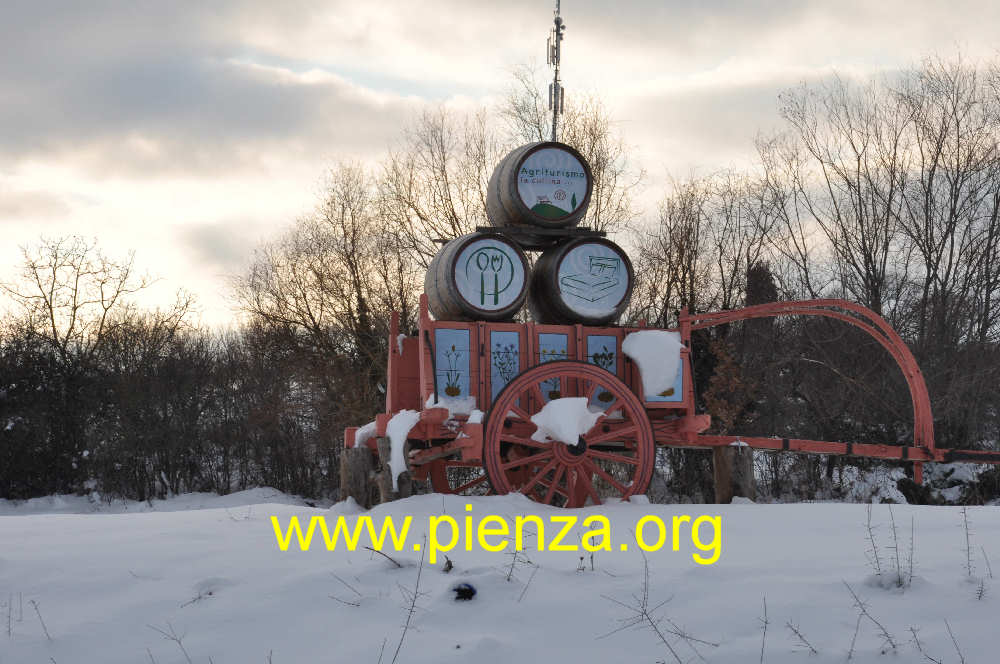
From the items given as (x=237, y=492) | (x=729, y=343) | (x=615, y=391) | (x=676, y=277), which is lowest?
(x=237, y=492)

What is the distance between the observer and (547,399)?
7109mm

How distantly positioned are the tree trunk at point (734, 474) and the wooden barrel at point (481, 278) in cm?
215

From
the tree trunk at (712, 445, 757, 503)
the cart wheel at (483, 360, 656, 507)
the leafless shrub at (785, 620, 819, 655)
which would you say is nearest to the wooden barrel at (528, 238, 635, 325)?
the cart wheel at (483, 360, 656, 507)

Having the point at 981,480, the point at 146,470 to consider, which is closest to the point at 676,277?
the point at 981,480

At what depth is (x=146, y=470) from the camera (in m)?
19.7

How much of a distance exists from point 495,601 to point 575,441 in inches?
108

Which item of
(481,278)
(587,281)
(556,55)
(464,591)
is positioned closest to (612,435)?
(587,281)

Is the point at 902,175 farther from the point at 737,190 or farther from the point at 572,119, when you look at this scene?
the point at 572,119

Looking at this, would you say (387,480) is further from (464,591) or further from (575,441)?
(464,591)

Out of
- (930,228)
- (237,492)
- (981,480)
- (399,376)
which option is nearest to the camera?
(399,376)

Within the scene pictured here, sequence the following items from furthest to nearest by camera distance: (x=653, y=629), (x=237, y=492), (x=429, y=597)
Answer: (x=237, y=492) → (x=429, y=597) → (x=653, y=629)

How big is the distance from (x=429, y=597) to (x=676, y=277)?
46.6 feet

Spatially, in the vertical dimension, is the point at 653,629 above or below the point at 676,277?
below

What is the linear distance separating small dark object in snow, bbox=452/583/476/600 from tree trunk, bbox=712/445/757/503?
3.81 m
